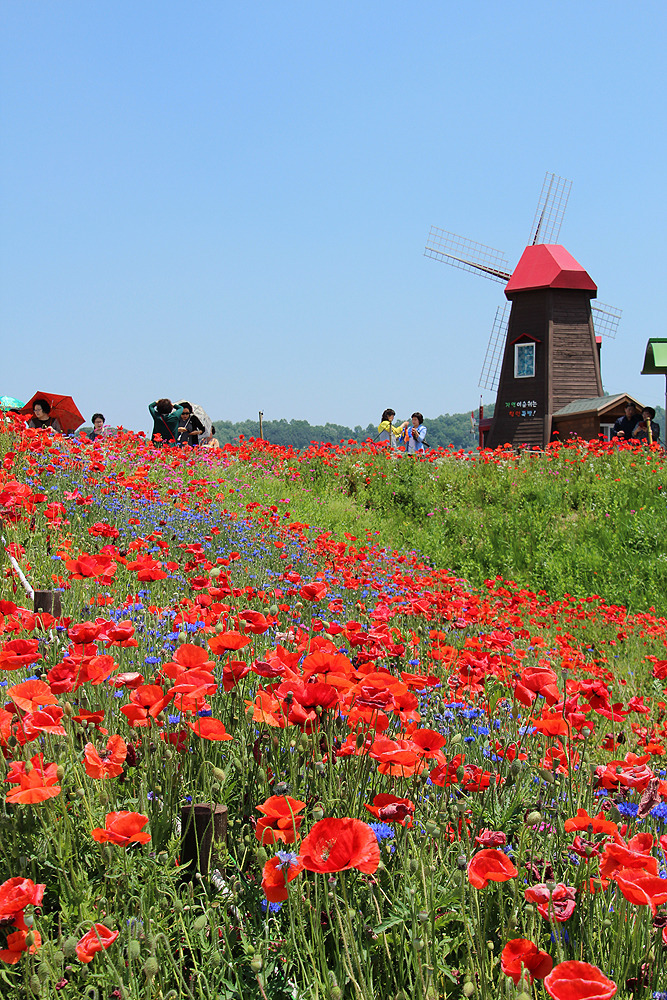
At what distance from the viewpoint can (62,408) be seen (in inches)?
578

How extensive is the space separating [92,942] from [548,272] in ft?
91.4

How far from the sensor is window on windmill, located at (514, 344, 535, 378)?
26172 millimetres

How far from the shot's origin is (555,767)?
2.43 metres

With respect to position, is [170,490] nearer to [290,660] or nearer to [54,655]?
[54,655]

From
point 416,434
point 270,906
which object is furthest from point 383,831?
point 416,434

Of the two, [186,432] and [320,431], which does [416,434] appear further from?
[320,431]

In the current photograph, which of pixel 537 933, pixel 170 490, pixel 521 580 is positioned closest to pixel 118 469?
pixel 170 490

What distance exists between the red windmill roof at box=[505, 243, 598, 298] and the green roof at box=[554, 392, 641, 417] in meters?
4.15

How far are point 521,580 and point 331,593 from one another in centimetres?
489

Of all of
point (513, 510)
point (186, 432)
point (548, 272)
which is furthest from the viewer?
point (548, 272)

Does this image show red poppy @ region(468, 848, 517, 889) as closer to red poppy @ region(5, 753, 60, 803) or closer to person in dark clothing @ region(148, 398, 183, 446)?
red poppy @ region(5, 753, 60, 803)

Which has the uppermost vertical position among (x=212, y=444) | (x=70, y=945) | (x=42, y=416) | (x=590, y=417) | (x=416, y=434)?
(x=590, y=417)

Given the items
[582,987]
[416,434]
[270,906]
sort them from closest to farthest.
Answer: [582,987], [270,906], [416,434]

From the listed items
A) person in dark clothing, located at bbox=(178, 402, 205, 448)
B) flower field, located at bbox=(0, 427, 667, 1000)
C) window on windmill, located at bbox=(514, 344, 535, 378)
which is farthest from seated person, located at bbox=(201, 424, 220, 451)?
window on windmill, located at bbox=(514, 344, 535, 378)
